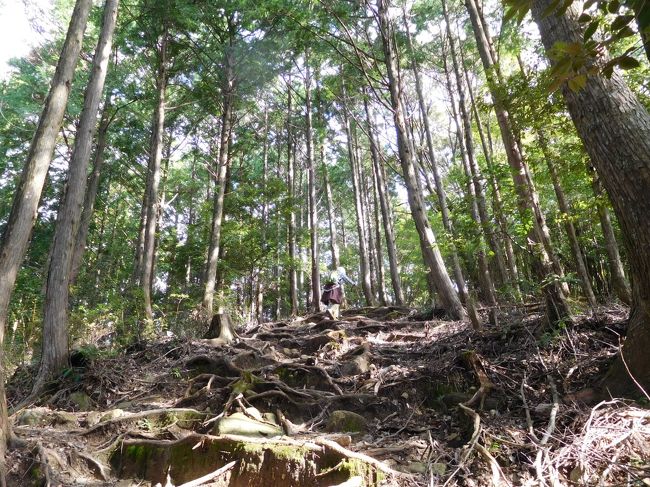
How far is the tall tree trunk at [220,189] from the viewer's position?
37.6ft

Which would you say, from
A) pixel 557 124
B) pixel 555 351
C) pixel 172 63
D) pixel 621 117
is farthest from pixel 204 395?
pixel 172 63

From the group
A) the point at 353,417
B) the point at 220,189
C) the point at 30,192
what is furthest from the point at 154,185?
the point at 353,417

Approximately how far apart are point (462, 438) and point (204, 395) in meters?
3.50

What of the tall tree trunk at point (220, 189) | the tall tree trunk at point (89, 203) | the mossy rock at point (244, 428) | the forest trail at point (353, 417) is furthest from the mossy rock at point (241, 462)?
the tall tree trunk at point (89, 203)

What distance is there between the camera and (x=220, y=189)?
12.5 meters

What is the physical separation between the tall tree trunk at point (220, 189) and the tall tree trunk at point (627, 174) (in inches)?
358

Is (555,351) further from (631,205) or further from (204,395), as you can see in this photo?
(204,395)

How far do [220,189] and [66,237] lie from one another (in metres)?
5.84

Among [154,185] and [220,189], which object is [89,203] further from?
[220,189]

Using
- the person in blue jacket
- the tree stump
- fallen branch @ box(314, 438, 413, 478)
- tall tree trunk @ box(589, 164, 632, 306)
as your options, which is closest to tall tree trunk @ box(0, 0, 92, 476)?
fallen branch @ box(314, 438, 413, 478)

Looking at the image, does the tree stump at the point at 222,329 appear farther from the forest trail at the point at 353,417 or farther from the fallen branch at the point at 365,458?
the fallen branch at the point at 365,458

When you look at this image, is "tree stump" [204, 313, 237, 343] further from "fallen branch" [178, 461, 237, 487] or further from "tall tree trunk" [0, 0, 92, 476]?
"fallen branch" [178, 461, 237, 487]

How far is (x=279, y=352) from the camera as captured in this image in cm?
773

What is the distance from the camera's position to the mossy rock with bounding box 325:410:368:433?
4.72 m
